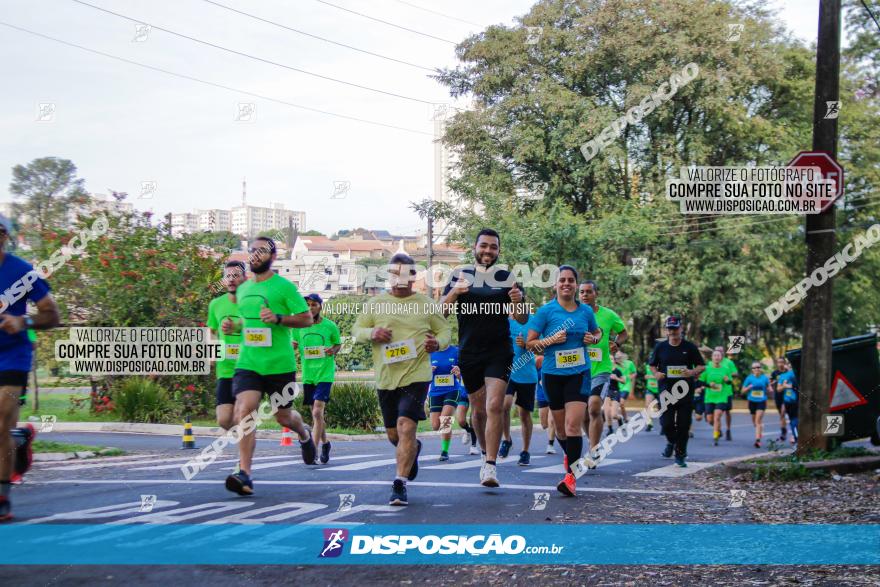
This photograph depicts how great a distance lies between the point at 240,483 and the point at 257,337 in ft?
4.44

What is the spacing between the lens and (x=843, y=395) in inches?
487

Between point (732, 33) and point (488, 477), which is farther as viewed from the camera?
point (732, 33)

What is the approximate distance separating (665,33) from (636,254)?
8.69 meters

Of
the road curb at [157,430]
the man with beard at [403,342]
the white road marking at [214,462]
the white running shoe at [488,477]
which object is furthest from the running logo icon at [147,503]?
the road curb at [157,430]

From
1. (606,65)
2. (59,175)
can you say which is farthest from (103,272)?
(59,175)

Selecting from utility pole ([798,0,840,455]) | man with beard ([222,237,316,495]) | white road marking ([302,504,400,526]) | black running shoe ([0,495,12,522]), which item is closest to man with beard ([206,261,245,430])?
man with beard ([222,237,316,495])

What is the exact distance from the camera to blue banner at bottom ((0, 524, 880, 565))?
605cm

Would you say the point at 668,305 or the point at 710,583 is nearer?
the point at 710,583

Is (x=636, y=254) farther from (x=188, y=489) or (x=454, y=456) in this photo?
(x=188, y=489)

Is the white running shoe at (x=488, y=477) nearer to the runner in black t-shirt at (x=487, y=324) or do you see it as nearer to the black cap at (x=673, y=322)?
the runner in black t-shirt at (x=487, y=324)

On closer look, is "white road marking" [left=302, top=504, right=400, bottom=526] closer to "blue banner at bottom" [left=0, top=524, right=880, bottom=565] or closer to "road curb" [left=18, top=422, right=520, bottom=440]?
"blue banner at bottom" [left=0, top=524, right=880, bottom=565]

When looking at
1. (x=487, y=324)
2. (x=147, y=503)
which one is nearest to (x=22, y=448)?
(x=147, y=503)

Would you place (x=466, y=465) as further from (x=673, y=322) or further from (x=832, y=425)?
(x=832, y=425)

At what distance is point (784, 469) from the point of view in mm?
10828
